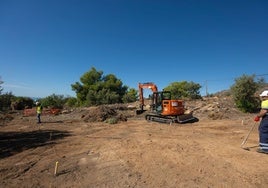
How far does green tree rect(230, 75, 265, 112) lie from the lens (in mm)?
18141

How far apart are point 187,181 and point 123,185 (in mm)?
1404

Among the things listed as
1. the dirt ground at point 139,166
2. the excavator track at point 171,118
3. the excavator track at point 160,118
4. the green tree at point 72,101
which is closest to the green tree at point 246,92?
the excavator track at point 171,118

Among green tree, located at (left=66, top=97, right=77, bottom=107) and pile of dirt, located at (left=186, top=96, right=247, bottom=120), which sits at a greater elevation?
green tree, located at (left=66, top=97, right=77, bottom=107)

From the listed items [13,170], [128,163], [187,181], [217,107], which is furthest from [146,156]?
[217,107]

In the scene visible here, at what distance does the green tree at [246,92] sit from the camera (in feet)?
59.5

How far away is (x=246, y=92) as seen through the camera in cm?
1822

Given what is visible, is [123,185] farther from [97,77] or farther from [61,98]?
[97,77]

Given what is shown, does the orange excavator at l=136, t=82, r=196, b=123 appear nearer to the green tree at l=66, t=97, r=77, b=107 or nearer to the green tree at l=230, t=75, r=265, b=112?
the green tree at l=230, t=75, r=265, b=112

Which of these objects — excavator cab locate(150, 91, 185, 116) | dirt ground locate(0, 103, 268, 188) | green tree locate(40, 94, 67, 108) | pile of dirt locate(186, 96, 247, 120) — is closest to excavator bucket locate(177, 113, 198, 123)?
excavator cab locate(150, 91, 185, 116)

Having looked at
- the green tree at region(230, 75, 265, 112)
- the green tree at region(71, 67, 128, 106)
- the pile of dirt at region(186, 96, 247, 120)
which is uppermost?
the green tree at region(71, 67, 128, 106)

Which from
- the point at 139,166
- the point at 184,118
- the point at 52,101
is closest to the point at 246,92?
the point at 184,118

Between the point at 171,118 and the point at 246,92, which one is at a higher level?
the point at 246,92

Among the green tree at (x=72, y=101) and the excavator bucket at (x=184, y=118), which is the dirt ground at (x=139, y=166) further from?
the green tree at (x=72, y=101)

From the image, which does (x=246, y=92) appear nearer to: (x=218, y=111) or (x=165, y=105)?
(x=218, y=111)
